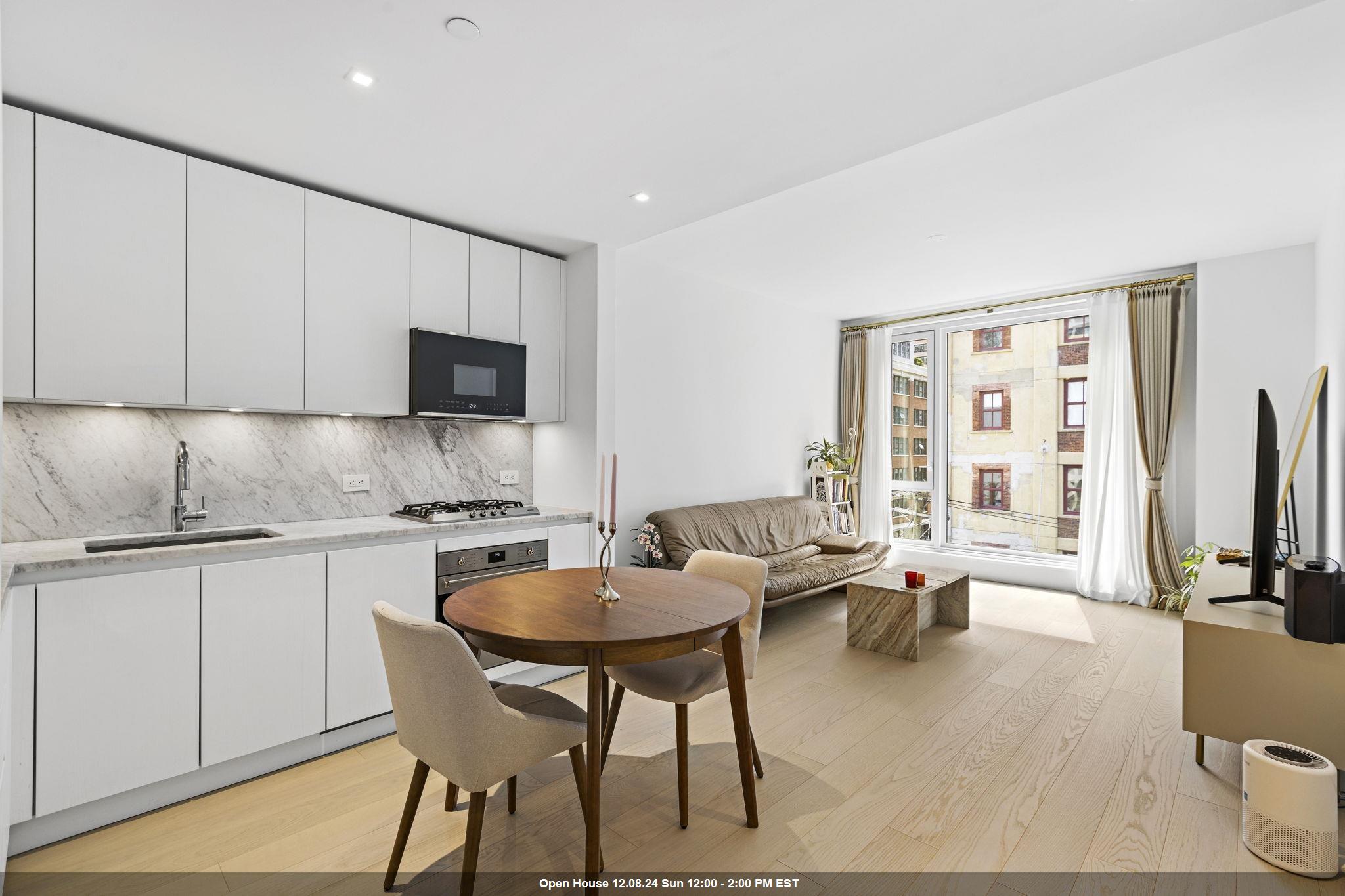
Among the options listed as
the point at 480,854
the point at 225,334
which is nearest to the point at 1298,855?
the point at 480,854

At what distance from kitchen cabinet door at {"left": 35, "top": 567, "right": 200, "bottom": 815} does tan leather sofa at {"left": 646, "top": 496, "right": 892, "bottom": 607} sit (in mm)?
2645

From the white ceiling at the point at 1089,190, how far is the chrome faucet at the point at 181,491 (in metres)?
2.87

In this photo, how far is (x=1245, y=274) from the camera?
4531 mm

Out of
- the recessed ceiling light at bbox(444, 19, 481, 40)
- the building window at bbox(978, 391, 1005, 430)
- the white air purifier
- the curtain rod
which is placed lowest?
the white air purifier

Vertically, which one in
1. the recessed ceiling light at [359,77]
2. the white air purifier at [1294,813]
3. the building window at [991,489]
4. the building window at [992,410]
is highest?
the recessed ceiling light at [359,77]

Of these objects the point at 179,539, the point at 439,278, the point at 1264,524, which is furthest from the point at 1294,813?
the point at 179,539

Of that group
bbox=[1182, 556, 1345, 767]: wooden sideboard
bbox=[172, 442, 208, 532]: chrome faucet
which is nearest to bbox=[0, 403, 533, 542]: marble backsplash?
bbox=[172, 442, 208, 532]: chrome faucet

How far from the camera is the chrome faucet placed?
8.66 ft

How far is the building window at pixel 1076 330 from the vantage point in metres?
5.60

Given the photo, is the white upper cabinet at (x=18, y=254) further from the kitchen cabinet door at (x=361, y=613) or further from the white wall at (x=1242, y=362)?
the white wall at (x=1242, y=362)

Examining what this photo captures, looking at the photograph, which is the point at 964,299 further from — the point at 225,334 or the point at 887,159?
the point at 225,334

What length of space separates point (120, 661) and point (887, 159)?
12.0 ft

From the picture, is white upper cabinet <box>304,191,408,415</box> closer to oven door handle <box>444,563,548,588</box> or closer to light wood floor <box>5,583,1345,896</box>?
oven door handle <box>444,563,548,588</box>

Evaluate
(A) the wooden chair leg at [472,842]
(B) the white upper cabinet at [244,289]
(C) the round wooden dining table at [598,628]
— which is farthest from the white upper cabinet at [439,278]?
(A) the wooden chair leg at [472,842]
